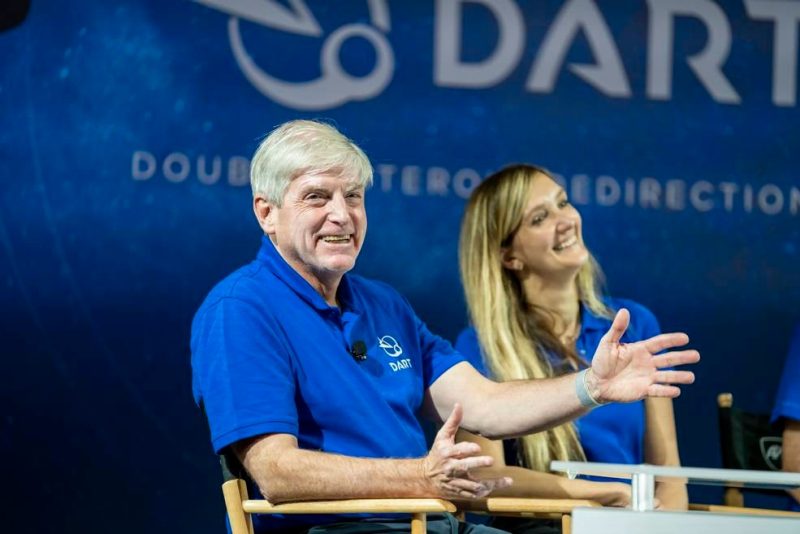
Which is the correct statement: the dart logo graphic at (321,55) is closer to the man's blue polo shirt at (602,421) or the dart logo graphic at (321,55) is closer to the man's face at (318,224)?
the man's blue polo shirt at (602,421)

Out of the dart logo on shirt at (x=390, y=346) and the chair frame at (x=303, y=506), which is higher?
the dart logo on shirt at (x=390, y=346)

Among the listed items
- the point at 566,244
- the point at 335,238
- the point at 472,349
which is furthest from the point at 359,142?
the point at 335,238

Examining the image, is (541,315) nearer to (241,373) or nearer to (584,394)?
(584,394)

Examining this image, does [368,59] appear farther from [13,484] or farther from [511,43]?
[13,484]

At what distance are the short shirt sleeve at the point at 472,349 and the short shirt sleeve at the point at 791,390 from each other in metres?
0.82

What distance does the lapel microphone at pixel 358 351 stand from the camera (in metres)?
3.02

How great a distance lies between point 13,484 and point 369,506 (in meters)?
1.95

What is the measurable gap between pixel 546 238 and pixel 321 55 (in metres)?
1.11

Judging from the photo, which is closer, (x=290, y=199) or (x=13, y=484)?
(x=290, y=199)

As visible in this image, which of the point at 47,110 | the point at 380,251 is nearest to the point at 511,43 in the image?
the point at 380,251

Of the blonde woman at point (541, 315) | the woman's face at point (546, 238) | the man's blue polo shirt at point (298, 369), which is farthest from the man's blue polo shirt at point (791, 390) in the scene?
the man's blue polo shirt at point (298, 369)

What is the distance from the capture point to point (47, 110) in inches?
164

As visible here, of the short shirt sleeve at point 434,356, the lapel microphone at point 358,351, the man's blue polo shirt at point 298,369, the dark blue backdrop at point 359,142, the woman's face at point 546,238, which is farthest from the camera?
the dark blue backdrop at point 359,142

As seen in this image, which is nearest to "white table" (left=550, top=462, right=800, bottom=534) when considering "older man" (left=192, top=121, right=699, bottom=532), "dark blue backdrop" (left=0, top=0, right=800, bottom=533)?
Result: "older man" (left=192, top=121, right=699, bottom=532)
